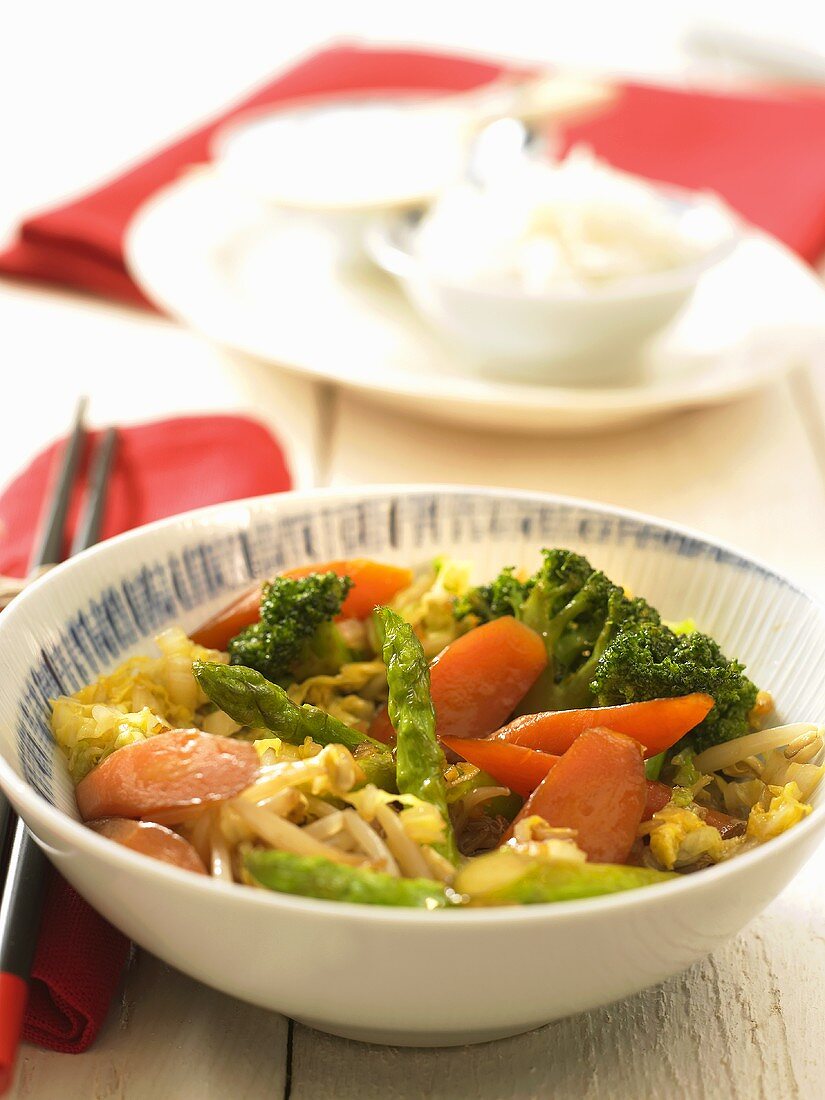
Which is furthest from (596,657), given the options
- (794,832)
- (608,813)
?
(794,832)

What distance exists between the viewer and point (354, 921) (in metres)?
1.05

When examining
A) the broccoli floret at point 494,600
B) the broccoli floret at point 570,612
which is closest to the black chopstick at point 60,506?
the broccoli floret at point 494,600

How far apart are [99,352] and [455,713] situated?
205 cm

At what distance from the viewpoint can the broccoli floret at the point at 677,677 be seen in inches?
59.8

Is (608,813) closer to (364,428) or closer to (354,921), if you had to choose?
(354,921)

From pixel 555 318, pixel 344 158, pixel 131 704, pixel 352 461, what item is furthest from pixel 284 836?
pixel 344 158

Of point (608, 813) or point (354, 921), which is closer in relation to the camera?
point (354, 921)

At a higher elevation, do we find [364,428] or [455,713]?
[455,713]

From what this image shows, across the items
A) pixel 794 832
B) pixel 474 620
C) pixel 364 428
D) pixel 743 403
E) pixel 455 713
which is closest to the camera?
pixel 794 832

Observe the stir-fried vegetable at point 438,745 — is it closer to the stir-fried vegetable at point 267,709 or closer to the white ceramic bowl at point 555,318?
the stir-fried vegetable at point 267,709

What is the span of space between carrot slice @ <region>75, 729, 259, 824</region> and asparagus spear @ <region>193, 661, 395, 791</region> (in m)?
0.13

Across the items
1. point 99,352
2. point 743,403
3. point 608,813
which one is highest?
point 608,813

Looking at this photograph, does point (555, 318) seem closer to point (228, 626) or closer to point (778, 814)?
point (228, 626)

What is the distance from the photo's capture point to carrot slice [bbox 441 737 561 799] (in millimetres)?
1406
